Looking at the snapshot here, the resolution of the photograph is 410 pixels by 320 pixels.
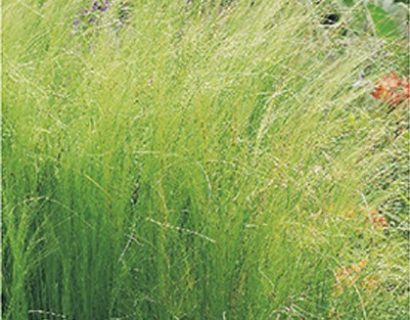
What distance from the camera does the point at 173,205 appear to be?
2234 mm

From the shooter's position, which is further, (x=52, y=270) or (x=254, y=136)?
(x=254, y=136)

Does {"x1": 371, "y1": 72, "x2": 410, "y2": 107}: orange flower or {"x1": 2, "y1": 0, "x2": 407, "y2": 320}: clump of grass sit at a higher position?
{"x1": 2, "y1": 0, "x2": 407, "y2": 320}: clump of grass

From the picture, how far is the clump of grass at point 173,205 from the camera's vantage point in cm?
220

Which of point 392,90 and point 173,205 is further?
point 392,90

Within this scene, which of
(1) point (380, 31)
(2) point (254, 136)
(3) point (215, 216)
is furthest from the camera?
(1) point (380, 31)

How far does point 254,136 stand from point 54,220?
0.58 metres

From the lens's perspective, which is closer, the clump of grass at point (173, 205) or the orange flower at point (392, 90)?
the clump of grass at point (173, 205)

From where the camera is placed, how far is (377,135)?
8.45 ft

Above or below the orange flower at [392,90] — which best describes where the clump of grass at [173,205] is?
above

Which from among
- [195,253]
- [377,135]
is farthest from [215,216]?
[377,135]

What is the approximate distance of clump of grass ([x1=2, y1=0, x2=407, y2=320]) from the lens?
220 centimetres

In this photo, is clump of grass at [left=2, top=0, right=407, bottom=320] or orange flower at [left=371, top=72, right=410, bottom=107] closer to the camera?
clump of grass at [left=2, top=0, right=407, bottom=320]

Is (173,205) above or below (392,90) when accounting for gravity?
above

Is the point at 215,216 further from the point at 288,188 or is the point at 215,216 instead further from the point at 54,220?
the point at 54,220
